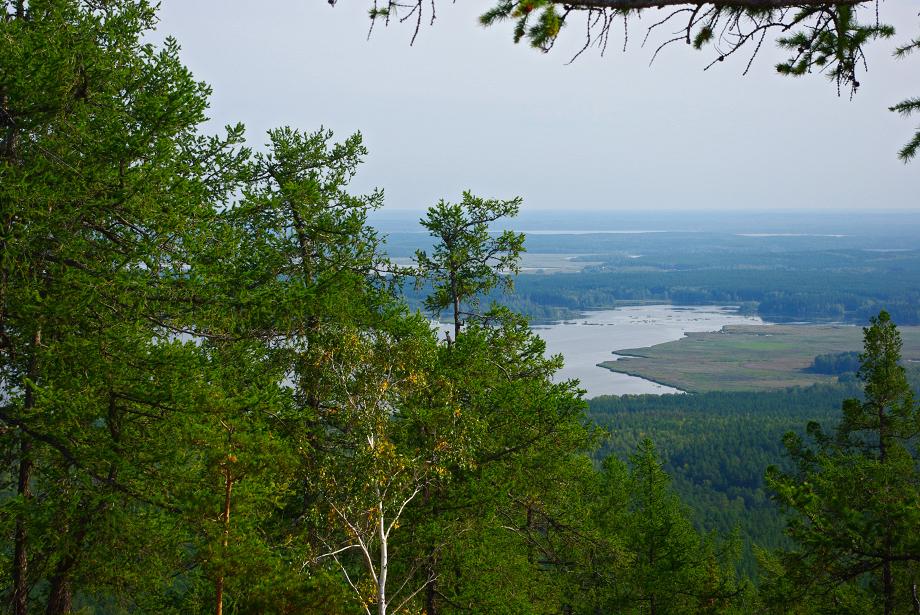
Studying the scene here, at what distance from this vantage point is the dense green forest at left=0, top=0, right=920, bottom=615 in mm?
7742

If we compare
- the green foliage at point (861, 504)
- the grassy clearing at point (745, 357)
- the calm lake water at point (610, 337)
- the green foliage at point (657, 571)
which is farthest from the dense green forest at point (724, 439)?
the green foliage at point (861, 504)

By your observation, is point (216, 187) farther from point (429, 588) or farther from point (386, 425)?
point (429, 588)

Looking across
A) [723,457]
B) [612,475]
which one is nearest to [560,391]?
[612,475]

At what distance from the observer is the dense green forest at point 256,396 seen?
7.74 metres

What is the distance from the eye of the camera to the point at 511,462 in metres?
12.0

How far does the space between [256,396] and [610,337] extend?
147 meters

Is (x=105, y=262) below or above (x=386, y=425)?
above

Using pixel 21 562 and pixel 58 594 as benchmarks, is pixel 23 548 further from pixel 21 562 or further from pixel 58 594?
pixel 58 594

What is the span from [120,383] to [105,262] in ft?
4.65

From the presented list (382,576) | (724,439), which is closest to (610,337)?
(724,439)

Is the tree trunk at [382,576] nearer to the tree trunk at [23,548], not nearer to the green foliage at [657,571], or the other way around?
the tree trunk at [23,548]

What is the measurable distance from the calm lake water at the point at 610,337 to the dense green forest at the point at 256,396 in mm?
75912

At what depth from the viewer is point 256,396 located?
28.9ft

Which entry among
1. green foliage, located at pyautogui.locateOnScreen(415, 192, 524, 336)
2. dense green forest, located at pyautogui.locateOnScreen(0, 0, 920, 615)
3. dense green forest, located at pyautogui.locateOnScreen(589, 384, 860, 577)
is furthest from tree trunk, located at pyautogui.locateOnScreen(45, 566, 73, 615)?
dense green forest, located at pyautogui.locateOnScreen(589, 384, 860, 577)
